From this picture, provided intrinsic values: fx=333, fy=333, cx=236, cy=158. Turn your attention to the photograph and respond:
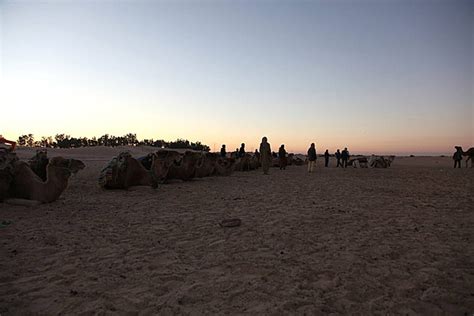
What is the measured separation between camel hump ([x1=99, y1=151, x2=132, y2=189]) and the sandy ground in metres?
2.79

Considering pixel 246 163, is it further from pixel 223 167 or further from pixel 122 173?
pixel 122 173

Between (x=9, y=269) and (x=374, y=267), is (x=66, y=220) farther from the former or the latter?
(x=374, y=267)

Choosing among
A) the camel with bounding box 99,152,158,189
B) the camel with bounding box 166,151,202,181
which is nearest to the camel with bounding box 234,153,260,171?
the camel with bounding box 166,151,202,181

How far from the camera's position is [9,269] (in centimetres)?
354

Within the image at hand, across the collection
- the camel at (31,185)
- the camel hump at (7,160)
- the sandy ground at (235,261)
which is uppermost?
the camel hump at (7,160)

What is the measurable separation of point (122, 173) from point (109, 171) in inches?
14.8

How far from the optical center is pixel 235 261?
3934mm

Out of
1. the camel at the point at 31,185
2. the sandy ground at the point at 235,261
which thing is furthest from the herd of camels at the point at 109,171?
the sandy ground at the point at 235,261

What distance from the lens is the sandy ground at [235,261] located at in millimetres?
2885

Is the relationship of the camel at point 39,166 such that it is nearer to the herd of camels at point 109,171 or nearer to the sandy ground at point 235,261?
the herd of camels at point 109,171

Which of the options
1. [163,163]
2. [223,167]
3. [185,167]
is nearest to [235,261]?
[163,163]

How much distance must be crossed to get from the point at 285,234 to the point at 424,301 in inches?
93.8

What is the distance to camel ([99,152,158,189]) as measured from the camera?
394 inches

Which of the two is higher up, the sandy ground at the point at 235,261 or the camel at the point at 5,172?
the camel at the point at 5,172
